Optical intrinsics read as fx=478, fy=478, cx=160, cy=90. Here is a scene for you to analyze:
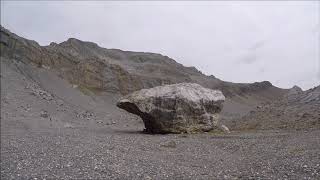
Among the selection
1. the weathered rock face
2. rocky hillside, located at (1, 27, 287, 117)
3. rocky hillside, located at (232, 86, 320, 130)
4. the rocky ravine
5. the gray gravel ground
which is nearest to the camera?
the gray gravel ground

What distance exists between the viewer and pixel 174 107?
28.8m

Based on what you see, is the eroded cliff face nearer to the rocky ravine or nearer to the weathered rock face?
the rocky ravine

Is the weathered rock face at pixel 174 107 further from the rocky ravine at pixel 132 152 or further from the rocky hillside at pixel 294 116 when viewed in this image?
the rocky hillside at pixel 294 116

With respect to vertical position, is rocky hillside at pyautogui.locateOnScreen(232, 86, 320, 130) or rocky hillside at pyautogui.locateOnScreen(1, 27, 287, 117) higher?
rocky hillside at pyautogui.locateOnScreen(1, 27, 287, 117)

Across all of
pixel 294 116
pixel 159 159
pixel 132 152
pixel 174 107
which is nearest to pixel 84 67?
pixel 294 116

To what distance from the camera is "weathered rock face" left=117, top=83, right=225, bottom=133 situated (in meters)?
28.7

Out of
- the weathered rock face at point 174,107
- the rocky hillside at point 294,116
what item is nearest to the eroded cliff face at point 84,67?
the weathered rock face at point 174,107

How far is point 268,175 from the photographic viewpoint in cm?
1267

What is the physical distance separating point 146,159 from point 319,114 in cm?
1862

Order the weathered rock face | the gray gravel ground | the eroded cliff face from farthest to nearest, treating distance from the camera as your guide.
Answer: the eroded cliff face
the weathered rock face
the gray gravel ground

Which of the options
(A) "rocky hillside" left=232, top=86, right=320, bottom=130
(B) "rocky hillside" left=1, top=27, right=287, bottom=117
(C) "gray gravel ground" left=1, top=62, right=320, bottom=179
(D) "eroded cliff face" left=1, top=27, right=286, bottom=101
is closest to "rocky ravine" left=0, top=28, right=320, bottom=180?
(C) "gray gravel ground" left=1, top=62, right=320, bottom=179

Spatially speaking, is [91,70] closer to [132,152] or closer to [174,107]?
[174,107]

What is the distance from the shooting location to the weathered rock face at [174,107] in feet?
94.2

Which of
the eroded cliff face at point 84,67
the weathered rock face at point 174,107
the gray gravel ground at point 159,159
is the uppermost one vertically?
the eroded cliff face at point 84,67
